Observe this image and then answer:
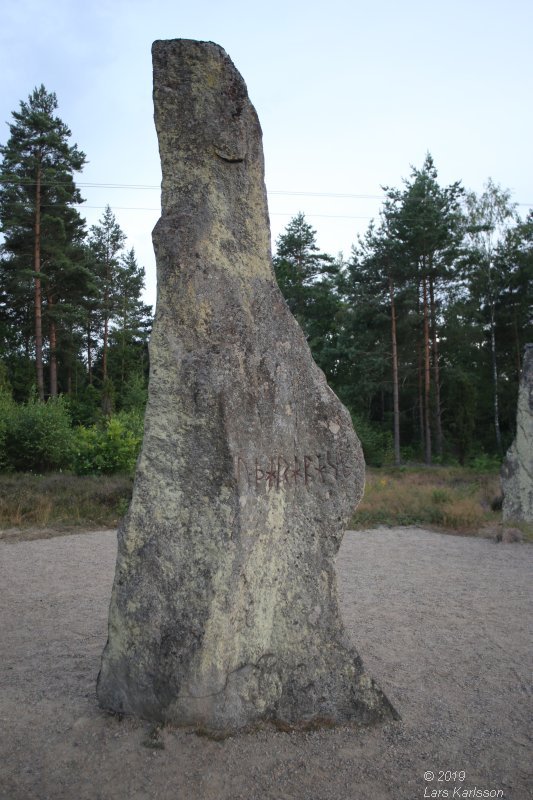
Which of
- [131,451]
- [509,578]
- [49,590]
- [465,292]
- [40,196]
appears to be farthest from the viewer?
[465,292]

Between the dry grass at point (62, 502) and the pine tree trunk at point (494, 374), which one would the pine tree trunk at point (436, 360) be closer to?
the pine tree trunk at point (494, 374)

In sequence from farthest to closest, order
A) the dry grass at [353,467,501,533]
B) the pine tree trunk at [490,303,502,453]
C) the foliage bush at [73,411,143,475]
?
1. the pine tree trunk at [490,303,502,453]
2. the foliage bush at [73,411,143,475]
3. the dry grass at [353,467,501,533]

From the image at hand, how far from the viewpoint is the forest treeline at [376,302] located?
77.5 ft

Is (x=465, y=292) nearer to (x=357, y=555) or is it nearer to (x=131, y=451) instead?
(x=131, y=451)

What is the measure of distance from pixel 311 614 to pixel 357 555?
517 cm

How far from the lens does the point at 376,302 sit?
85.3ft

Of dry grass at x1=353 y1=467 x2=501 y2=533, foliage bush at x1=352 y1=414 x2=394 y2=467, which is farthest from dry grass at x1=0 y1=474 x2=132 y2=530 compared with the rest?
foliage bush at x1=352 y1=414 x2=394 y2=467

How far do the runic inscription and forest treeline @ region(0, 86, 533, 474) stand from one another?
1570 cm

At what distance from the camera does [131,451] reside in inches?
605

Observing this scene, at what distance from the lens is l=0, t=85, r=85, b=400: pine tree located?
2284cm

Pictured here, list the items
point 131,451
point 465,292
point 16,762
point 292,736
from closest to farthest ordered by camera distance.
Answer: point 16,762 → point 292,736 → point 131,451 → point 465,292

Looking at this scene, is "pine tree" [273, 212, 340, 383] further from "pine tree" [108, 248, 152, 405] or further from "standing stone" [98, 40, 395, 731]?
"standing stone" [98, 40, 395, 731]

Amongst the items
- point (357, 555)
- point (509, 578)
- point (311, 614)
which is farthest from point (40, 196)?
point (311, 614)

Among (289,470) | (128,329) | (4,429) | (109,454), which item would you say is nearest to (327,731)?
(289,470)
